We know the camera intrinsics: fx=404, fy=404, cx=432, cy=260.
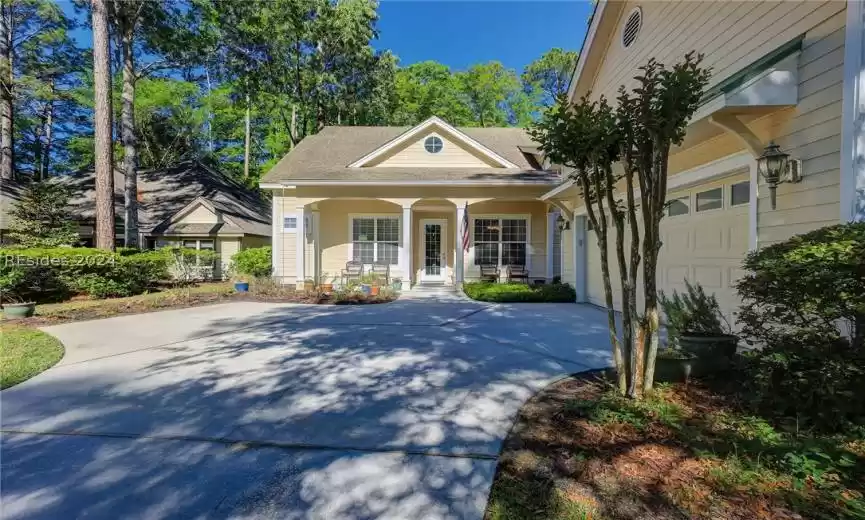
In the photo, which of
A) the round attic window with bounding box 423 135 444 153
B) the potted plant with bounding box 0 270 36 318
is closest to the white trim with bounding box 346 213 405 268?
the round attic window with bounding box 423 135 444 153

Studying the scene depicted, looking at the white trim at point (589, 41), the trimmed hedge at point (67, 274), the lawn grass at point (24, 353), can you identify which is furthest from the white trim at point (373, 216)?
the lawn grass at point (24, 353)

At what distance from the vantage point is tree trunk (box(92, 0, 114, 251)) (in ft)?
38.2

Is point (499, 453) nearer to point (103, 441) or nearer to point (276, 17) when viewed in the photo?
point (103, 441)

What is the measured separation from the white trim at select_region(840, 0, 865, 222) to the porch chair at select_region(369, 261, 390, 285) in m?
10.6

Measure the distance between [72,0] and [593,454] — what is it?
963 inches

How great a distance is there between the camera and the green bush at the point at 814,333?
8.49 ft

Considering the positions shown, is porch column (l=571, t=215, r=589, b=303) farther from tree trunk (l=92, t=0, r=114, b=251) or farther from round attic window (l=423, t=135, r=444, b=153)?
tree trunk (l=92, t=0, r=114, b=251)

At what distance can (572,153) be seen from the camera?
3490 mm

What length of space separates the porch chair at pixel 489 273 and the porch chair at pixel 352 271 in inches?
156

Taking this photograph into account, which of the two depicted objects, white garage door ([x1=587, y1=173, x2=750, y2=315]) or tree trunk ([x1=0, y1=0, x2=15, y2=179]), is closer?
white garage door ([x1=587, y1=173, x2=750, y2=315])

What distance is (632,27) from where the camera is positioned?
792 centimetres

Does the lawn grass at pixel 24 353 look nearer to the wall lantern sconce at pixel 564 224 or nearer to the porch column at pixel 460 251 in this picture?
the porch column at pixel 460 251

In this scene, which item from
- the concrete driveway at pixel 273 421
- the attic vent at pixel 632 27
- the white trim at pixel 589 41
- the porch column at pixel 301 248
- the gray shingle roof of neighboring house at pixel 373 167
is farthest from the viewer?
the porch column at pixel 301 248

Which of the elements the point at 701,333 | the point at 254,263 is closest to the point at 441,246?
the point at 254,263
